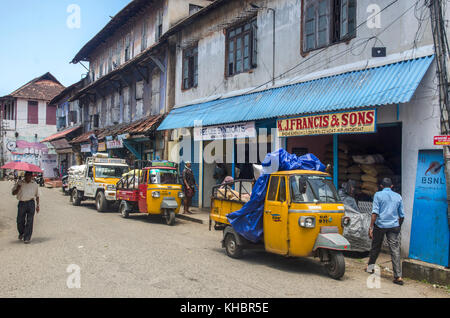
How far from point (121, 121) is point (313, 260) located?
73.7ft

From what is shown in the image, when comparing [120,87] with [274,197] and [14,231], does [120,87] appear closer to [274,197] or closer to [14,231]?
[14,231]

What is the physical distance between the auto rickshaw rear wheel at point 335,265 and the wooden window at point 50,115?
2035 inches

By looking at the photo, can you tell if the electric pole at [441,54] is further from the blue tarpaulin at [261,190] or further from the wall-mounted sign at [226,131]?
the wall-mounted sign at [226,131]

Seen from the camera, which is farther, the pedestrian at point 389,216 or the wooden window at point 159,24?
the wooden window at point 159,24

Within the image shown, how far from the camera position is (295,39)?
42.4 ft

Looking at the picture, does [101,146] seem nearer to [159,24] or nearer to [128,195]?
[159,24]

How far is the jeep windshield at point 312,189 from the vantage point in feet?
24.8

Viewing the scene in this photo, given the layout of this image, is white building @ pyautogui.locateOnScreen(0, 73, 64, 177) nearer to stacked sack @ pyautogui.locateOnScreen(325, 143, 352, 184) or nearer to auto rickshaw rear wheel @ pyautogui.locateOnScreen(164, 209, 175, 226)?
auto rickshaw rear wheel @ pyautogui.locateOnScreen(164, 209, 175, 226)

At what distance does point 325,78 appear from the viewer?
38.0 feet

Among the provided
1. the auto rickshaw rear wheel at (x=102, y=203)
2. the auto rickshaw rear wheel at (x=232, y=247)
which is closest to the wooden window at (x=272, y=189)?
the auto rickshaw rear wheel at (x=232, y=247)

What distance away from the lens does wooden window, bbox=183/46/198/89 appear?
762 inches

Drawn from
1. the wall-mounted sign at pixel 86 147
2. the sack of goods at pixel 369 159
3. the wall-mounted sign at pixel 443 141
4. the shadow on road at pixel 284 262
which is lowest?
the shadow on road at pixel 284 262

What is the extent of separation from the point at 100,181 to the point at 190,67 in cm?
693

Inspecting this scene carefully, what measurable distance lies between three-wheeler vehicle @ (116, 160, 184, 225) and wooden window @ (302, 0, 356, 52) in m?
6.27
